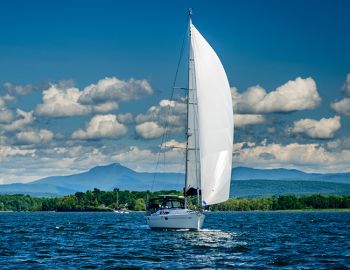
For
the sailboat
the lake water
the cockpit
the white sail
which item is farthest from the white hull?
the white sail

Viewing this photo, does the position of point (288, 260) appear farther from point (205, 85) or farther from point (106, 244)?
point (205, 85)

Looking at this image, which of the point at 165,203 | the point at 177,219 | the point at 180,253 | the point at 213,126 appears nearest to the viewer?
the point at 180,253

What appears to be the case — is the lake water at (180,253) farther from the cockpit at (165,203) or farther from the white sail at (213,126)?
the cockpit at (165,203)

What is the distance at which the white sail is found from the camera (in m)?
87.7

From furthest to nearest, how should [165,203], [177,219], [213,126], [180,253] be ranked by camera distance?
1. [165,203]
2. [177,219]
3. [213,126]
4. [180,253]

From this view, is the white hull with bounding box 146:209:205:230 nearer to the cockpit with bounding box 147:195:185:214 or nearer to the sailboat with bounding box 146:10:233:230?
the sailboat with bounding box 146:10:233:230

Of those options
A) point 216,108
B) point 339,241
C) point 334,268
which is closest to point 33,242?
point 216,108

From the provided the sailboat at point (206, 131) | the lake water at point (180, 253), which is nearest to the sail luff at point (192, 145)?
the sailboat at point (206, 131)

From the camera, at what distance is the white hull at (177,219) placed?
91.4 m

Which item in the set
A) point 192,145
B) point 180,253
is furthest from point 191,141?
point 180,253

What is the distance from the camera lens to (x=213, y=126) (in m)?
88.6

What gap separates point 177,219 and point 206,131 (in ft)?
39.6

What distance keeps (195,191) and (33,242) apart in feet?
65.0

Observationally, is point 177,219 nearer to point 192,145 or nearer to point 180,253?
point 192,145
